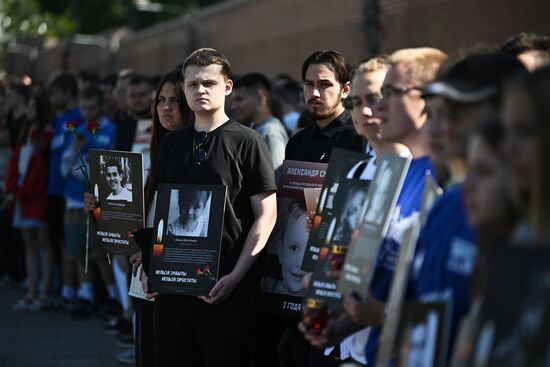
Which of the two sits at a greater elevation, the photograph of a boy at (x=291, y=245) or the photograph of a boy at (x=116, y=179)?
the photograph of a boy at (x=116, y=179)

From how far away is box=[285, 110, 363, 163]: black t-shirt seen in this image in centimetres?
548

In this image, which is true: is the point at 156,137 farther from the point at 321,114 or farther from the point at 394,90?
the point at 394,90

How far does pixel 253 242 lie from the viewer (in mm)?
5219

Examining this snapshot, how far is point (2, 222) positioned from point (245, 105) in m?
Result: 7.06

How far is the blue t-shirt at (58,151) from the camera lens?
1073 cm

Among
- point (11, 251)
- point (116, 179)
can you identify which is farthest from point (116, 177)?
point (11, 251)

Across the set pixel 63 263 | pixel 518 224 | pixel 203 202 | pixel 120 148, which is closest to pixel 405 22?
pixel 63 263

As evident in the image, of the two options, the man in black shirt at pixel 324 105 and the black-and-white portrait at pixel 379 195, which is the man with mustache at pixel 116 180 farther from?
the black-and-white portrait at pixel 379 195

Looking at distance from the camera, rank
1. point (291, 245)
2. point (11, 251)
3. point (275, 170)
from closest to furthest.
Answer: point (291, 245) < point (275, 170) < point (11, 251)

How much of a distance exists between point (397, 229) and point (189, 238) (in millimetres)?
1676

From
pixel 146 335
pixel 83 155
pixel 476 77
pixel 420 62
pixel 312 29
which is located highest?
pixel 312 29

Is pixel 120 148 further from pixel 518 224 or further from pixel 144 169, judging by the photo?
pixel 518 224

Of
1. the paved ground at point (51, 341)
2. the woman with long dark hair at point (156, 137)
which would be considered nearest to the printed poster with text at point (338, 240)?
the woman with long dark hair at point (156, 137)

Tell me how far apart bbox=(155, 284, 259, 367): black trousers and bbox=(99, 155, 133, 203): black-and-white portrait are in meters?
0.91
